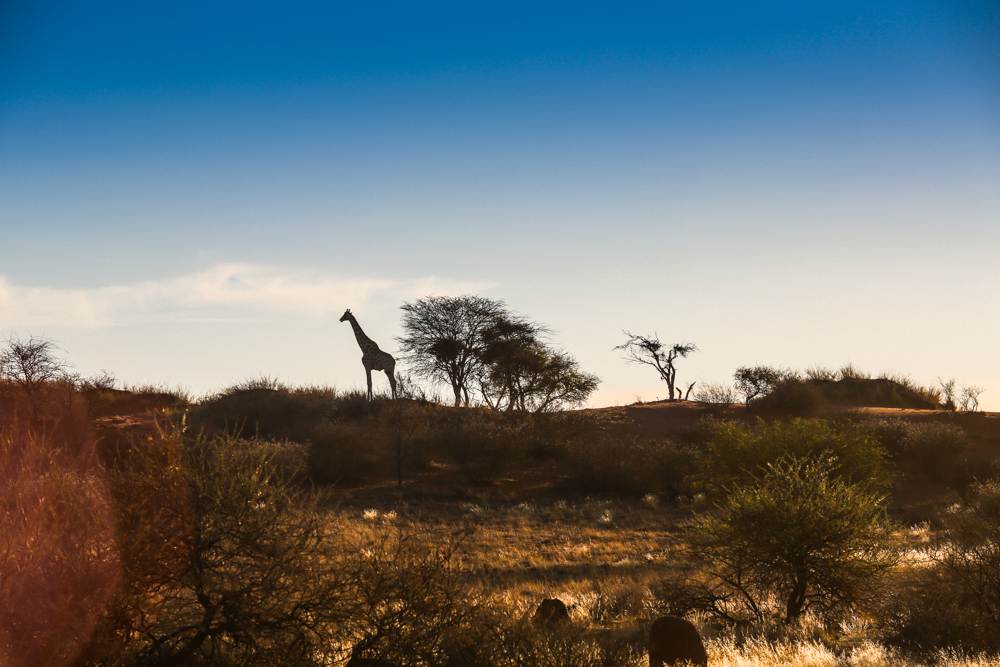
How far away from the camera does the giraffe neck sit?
112 feet

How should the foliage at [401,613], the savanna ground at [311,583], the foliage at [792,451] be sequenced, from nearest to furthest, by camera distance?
the savanna ground at [311,583] < the foliage at [401,613] < the foliage at [792,451]

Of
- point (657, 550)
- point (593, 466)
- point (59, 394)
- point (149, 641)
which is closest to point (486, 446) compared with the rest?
point (593, 466)

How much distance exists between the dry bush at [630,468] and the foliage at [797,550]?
14767 mm

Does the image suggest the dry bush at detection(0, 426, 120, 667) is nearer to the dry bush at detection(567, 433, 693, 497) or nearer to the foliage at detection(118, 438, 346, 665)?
the foliage at detection(118, 438, 346, 665)

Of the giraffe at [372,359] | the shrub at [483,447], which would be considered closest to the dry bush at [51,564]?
the shrub at [483,447]

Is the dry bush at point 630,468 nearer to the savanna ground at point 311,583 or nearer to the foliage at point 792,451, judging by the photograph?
the foliage at point 792,451

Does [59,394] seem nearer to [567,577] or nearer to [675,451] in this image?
[567,577]

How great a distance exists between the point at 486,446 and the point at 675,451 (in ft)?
25.3

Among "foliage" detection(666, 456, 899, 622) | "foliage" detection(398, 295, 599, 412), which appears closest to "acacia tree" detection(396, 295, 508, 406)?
"foliage" detection(398, 295, 599, 412)

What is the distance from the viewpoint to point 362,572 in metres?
6.29

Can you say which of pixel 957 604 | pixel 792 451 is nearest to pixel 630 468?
pixel 792 451

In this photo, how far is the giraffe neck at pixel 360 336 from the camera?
1342 inches

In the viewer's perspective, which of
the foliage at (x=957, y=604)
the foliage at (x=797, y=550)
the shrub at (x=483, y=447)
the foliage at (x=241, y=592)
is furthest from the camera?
the shrub at (x=483, y=447)

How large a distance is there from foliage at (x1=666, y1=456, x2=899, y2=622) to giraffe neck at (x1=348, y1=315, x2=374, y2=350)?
25.3 meters
